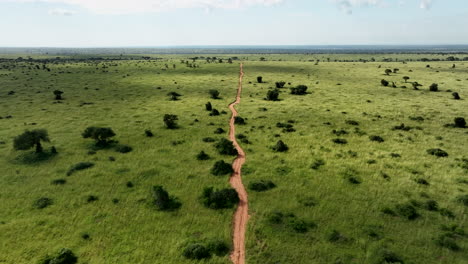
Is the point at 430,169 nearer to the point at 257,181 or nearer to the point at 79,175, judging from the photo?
the point at 257,181

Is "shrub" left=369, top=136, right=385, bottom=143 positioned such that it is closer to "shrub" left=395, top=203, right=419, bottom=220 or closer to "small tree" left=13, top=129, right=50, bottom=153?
"shrub" left=395, top=203, right=419, bottom=220

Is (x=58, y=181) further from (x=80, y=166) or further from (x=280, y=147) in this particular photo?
(x=280, y=147)

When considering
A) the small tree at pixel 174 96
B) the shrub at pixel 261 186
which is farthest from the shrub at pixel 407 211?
the small tree at pixel 174 96

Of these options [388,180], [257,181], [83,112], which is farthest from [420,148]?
[83,112]

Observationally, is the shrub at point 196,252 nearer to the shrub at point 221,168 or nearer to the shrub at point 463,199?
the shrub at point 221,168

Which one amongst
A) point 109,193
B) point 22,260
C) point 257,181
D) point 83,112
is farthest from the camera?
point 83,112

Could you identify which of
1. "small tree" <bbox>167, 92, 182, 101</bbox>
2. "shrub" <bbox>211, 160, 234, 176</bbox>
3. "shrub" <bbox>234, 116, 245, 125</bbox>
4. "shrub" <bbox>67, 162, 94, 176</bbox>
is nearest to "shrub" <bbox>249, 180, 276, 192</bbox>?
"shrub" <bbox>211, 160, 234, 176</bbox>
